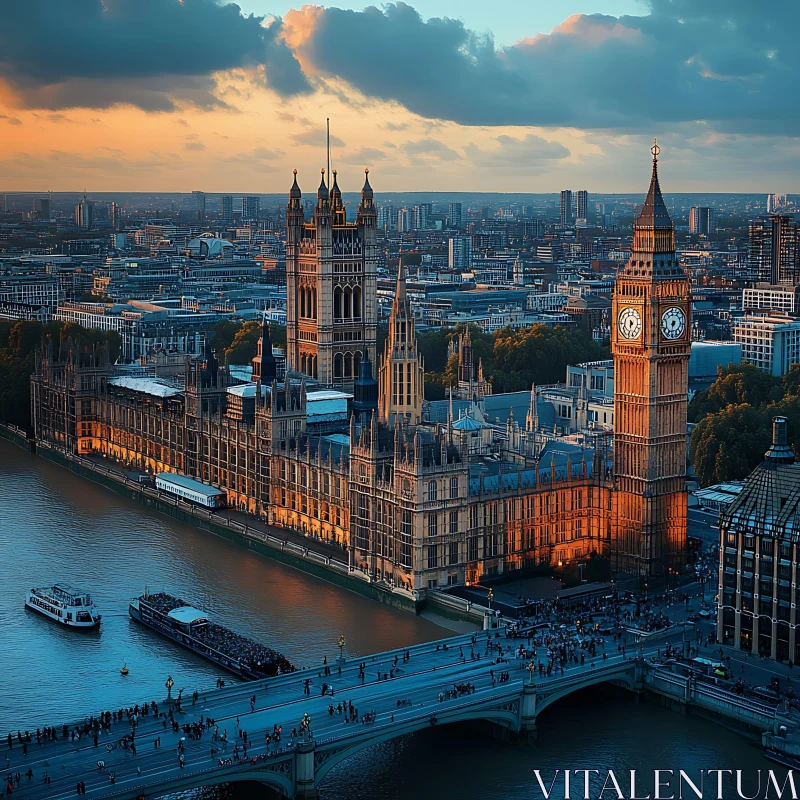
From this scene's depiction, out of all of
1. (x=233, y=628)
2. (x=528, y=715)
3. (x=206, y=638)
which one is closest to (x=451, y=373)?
(x=233, y=628)

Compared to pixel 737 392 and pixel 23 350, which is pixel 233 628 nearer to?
pixel 737 392

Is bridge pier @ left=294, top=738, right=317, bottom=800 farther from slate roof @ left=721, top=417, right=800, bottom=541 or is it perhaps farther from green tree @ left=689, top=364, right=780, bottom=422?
green tree @ left=689, top=364, right=780, bottom=422

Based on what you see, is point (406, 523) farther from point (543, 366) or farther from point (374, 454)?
point (543, 366)

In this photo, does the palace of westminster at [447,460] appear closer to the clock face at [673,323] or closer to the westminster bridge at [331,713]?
the clock face at [673,323]

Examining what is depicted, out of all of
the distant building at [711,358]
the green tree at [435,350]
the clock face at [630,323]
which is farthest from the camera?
the green tree at [435,350]

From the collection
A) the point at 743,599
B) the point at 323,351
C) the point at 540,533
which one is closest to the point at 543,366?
the point at 323,351

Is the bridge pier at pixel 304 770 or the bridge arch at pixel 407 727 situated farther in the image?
the bridge arch at pixel 407 727

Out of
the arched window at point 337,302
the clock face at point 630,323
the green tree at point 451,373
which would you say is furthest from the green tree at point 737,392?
the clock face at point 630,323
